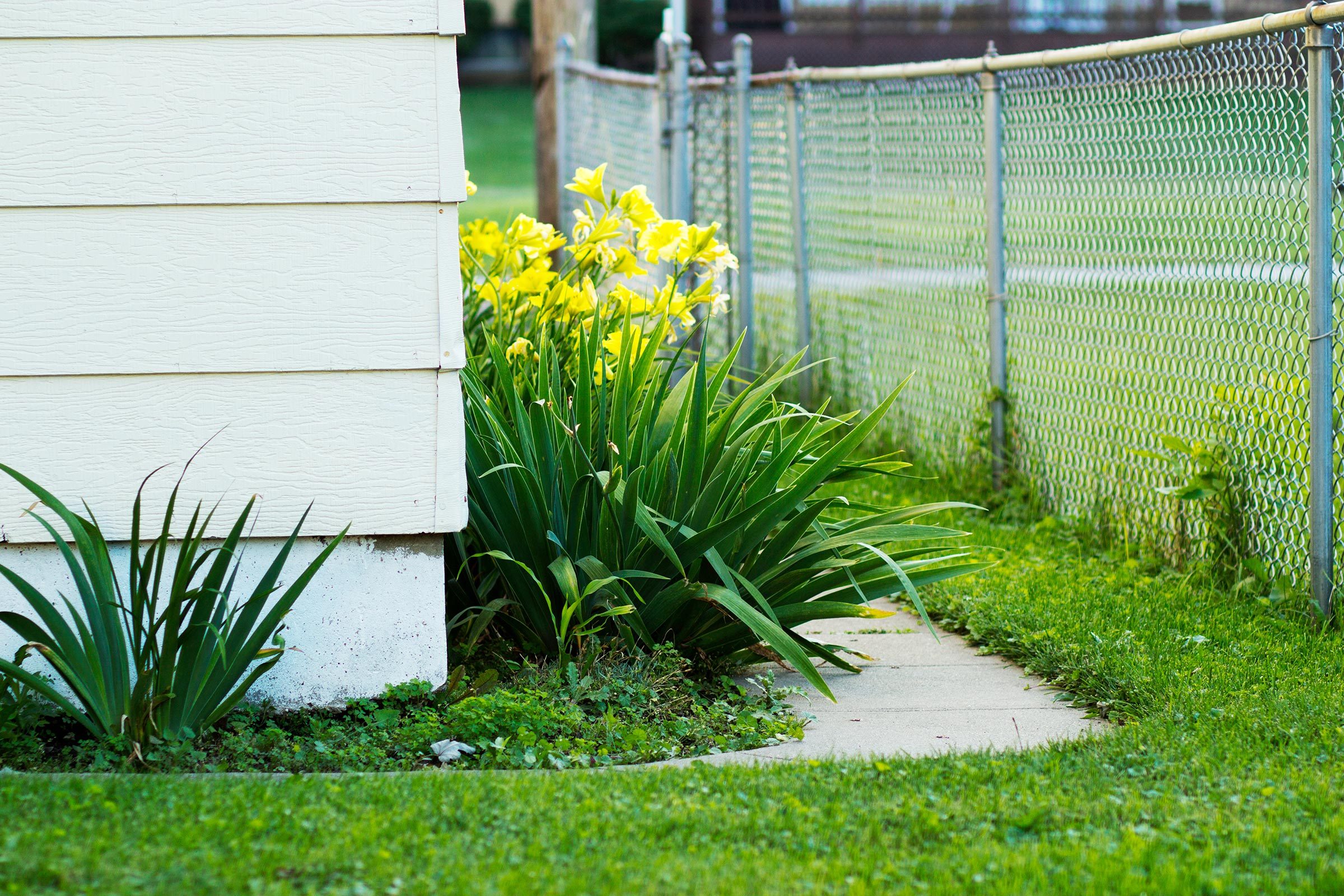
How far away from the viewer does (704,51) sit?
20.8 metres

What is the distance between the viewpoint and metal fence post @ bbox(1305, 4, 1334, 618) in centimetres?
399

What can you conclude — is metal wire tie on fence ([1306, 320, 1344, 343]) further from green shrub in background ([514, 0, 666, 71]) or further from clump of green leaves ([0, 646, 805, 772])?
green shrub in background ([514, 0, 666, 71])

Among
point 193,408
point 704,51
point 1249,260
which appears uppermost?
point 704,51

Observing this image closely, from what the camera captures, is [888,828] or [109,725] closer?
[888,828]

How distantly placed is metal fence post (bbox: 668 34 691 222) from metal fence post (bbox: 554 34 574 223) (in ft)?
6.76

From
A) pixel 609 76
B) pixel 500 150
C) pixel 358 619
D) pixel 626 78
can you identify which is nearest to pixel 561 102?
pixel 609 76

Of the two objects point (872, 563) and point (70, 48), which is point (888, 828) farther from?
point (70, 48)

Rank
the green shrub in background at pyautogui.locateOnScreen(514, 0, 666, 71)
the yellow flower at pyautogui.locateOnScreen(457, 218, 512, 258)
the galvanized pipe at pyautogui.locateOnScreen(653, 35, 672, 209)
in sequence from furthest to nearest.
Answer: the green shrub in background at pyautogui.locateOnScreen(514, 0, 666, 71) → the galvanized pipe at pyautogui.locateOnScreen(653, 35, 672, 209) → the yellow flower at pyautogui.locateOnScreen(457, 218, 512, 258)

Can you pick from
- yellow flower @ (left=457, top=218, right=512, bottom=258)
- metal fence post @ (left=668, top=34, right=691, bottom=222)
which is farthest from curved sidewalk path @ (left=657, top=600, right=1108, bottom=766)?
metal fence post @ (left=668, top=34, right=691, bottom=222)

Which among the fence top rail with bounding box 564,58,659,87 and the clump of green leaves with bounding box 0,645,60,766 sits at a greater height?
the fence top rail with bounding box 564,58,659,87

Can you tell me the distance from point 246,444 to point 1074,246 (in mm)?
3418

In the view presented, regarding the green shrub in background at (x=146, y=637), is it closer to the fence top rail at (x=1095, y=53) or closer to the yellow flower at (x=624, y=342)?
the yellow flower at (x=624, y=342)

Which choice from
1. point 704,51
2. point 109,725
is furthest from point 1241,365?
point 704,51

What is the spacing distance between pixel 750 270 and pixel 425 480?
15.3 ft
